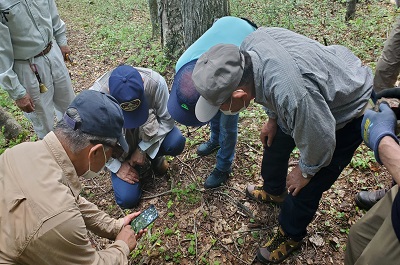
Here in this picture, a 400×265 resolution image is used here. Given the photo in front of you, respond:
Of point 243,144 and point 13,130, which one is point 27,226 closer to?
point 243,144

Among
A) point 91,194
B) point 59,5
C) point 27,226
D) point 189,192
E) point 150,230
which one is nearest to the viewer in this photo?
point 27,226

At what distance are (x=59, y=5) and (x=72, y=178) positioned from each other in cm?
1547

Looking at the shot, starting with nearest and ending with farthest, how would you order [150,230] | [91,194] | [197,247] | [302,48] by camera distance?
[302,48] < [197,247] < [150,230] < [91,194]

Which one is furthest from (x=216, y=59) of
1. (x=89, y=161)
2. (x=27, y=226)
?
(x=27, y=226)

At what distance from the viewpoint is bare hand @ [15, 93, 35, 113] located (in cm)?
350

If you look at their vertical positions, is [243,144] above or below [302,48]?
below

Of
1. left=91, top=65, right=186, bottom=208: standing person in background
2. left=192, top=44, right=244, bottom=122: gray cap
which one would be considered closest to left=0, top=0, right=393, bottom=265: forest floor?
left=91, top=65, right=186, bottom=208: standing person in background

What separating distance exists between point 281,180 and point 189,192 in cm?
107

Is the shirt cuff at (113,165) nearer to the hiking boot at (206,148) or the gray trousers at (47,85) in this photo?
the hiking boot at (206,148)

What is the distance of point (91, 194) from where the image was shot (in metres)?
3.78

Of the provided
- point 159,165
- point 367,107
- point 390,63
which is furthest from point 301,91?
point 390,63

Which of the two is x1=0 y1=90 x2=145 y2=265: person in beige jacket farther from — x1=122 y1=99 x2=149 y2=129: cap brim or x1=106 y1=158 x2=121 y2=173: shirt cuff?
x1=106 y1=158 x2=121 y2=173: shirt cuff

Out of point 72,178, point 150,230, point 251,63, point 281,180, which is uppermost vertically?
point 251,63

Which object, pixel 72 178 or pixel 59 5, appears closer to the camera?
pixel 72 178
